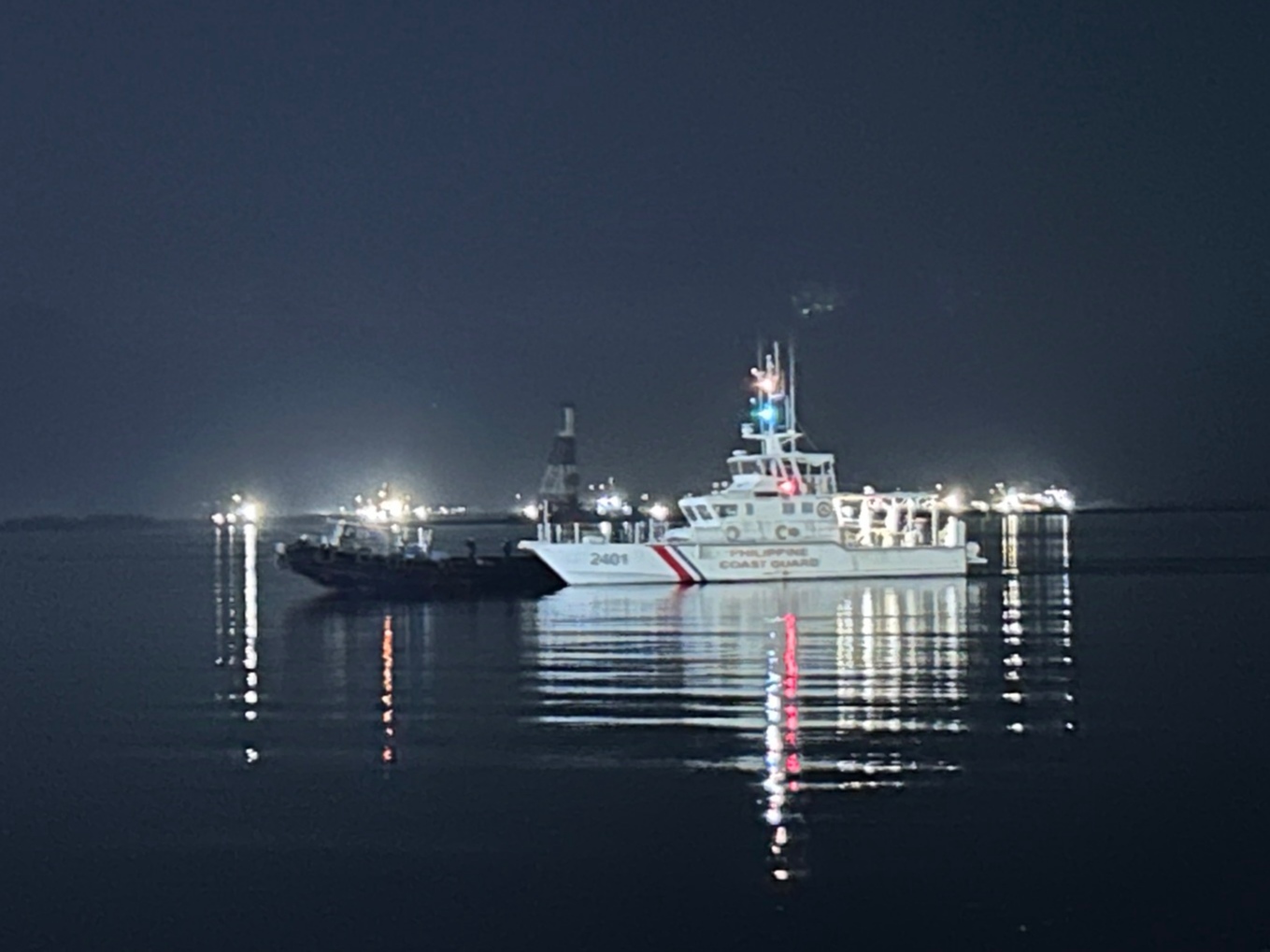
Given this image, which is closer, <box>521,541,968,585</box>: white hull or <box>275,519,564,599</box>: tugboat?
<box>521,541,968,585</box>: white hull

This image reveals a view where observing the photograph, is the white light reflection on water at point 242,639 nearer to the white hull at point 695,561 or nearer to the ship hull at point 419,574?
the ship hull at point 419,574

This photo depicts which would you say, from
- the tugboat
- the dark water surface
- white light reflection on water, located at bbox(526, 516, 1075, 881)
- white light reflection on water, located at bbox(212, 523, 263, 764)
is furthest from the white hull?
the dark water surface

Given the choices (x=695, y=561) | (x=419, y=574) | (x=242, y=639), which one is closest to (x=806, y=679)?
(x=242, y=639)

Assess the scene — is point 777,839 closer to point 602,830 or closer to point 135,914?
point 602,830

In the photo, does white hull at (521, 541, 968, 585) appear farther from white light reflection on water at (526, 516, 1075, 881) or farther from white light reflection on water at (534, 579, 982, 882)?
white light reflection on water at (534, 579, 982, 882)

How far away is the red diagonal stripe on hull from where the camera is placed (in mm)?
54344

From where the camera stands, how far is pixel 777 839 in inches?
607

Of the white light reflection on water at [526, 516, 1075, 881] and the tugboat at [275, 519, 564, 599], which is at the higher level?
the tugboat at [275, 519, 564, 599]

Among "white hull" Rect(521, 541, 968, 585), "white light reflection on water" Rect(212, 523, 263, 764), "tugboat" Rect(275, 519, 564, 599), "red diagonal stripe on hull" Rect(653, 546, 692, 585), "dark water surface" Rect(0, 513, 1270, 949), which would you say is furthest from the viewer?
"tugboat" Rect(275, 519, 564, 599)

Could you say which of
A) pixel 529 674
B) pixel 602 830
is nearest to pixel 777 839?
pixel 602 830

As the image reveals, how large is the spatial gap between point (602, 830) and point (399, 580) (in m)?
39.8

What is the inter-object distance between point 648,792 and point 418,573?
38.1 meters

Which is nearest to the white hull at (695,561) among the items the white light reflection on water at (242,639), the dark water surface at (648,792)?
the white light reflection on water at (242,639)

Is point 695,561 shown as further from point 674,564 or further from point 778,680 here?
point 778,680
